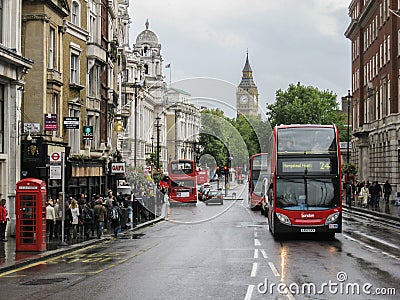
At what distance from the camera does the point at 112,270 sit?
57.8 ft

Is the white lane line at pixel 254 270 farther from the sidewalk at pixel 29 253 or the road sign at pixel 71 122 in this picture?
the road sign at pixel 71 122

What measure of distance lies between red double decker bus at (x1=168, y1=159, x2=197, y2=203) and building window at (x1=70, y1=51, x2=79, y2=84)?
19.6 m

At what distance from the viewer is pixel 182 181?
6191 cm

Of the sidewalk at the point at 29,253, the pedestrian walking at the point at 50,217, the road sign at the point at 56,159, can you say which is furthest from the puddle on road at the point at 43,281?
the pedestrian walking at the point at 50,217

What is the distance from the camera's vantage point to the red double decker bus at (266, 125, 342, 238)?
84.3ft

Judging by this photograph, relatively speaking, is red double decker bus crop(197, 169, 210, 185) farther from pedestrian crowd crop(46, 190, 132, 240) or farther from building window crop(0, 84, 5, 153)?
building window crop(0, 84, 5, 153)

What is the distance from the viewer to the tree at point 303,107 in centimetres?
10894

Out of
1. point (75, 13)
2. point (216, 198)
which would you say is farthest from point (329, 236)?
point (216, 198)

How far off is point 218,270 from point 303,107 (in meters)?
93.7

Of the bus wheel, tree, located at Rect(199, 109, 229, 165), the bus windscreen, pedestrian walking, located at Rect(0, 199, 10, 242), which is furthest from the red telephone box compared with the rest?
tree, located at Rect(199, 109, 229, 165)

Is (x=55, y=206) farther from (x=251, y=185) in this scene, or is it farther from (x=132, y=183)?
(x=251, y=185)

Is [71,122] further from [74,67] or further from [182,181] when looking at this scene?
[182,181]

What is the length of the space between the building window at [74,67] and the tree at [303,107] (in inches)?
2790

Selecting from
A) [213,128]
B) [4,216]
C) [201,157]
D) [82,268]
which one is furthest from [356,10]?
[82,268]
